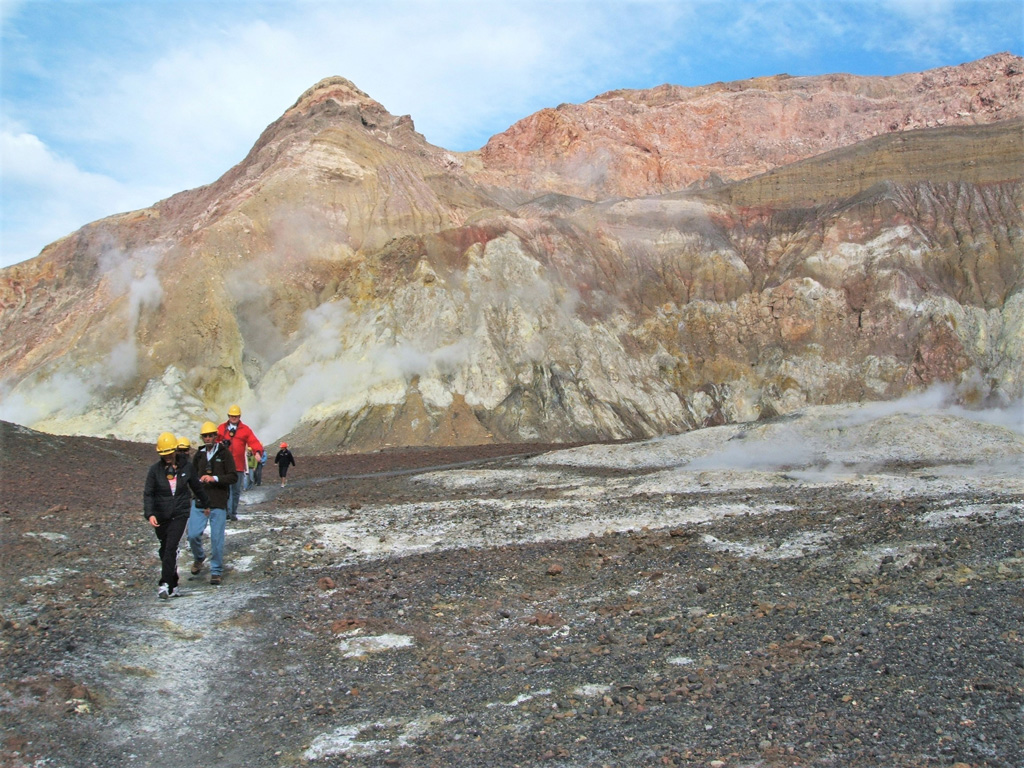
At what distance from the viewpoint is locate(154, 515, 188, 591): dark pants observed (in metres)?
9.03

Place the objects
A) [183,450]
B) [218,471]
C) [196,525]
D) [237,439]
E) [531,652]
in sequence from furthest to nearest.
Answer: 1. [237,439]
2. [196,525]
3. [218,471]
4. [183,450]
5. [531,652]

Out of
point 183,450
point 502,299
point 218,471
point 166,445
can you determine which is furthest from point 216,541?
point 502,299

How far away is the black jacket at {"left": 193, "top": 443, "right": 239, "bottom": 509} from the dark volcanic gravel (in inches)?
42.2

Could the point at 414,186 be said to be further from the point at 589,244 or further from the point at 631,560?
the point at 631,560

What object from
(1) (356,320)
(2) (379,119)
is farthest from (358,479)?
(2) (379,119)

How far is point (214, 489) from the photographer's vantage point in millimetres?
9844

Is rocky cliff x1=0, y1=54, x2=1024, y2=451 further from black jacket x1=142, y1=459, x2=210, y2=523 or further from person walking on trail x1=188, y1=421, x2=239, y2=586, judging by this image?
black jacket x1=142, y1=459, x2=210, y2=523

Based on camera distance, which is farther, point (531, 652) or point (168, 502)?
point (168, 502)

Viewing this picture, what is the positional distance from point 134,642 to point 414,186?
58237mm

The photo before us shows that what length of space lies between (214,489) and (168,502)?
85cm

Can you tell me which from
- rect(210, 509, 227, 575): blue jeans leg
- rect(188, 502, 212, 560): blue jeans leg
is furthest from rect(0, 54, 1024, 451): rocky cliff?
rect(210, 509, 227, 575): blue jeans leg

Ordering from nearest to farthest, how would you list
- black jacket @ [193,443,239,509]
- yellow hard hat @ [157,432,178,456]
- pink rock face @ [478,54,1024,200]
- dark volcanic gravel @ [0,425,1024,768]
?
dark volcanic gravel @ [0,425,1024,768], yellow hard hat @ [157,432,178,456], black jacket @ [193,443,239,509], pink rock face @ [478,54,1024,200]

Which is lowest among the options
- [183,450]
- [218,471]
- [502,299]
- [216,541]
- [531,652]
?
[531,652]

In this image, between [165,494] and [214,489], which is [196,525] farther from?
[165,494]
